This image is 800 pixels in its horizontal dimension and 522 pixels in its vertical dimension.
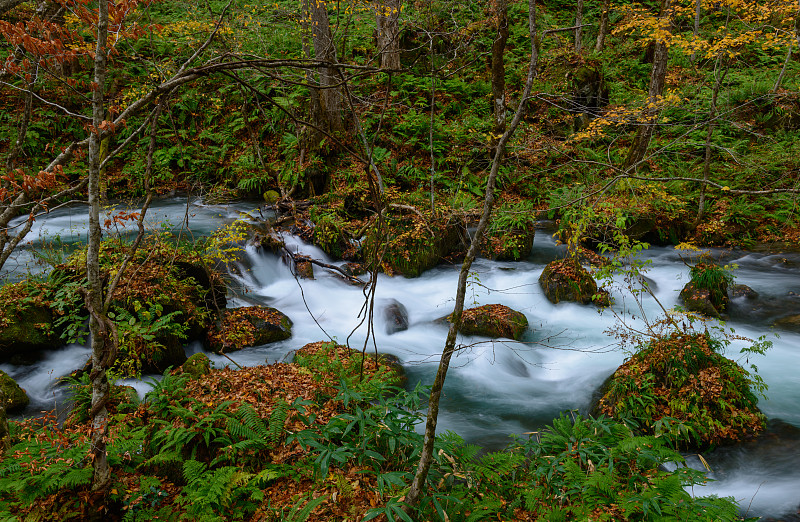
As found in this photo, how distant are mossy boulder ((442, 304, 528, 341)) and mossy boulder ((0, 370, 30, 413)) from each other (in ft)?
20.3

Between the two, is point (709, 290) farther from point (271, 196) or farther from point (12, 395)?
point (12, 395)

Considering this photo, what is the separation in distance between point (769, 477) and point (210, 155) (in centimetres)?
1504

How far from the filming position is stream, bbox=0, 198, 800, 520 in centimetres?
498

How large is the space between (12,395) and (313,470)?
169 inches

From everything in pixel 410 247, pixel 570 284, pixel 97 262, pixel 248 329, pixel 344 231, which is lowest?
pixel 248 329

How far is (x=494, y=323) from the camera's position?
25.4 feet

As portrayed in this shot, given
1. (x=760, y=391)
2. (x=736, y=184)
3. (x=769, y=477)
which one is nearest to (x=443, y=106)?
(x=736, y=184)

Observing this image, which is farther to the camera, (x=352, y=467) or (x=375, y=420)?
(x=375, y=420)

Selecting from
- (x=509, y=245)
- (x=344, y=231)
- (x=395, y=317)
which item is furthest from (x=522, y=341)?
(x=344, y=231)

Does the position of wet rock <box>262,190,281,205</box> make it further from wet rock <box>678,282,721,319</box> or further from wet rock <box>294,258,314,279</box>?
wet rock <box>678,282,721,319</box>

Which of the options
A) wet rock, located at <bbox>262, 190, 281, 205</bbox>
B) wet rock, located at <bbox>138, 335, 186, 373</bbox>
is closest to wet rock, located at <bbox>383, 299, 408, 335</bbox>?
wet rock, located at <bbox>138, 335, 186, 373</bbox>

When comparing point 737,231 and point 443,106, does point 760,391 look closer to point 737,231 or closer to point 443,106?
point 737,231

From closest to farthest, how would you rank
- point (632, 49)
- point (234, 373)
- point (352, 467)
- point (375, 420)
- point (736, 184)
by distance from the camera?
1. point (352, 467)
2. point (375, 420)
3. point (234, 373)
4. point (736, 184)
5. point (632, 49)

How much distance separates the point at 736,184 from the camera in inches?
477
